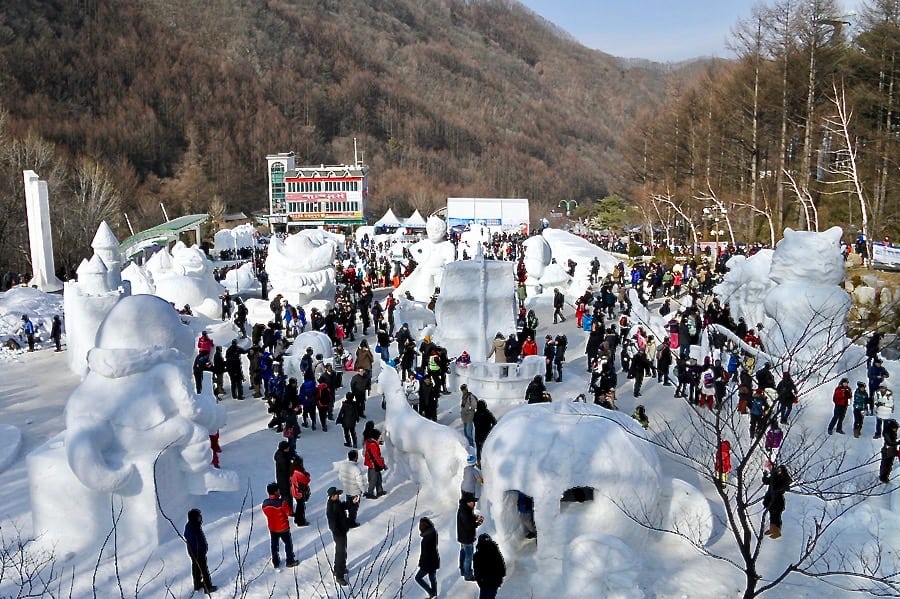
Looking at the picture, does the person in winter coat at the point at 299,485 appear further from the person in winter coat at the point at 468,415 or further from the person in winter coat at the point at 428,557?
the person in winter coat at the point at 468,415

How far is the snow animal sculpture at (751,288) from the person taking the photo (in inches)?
607

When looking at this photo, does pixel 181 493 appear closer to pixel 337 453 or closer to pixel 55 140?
pixel 337 453

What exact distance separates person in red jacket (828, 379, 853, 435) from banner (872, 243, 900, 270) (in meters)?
10.0

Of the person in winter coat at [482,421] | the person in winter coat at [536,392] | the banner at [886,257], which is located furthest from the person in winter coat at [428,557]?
the banner at [886,257]

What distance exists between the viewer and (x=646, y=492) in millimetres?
7062

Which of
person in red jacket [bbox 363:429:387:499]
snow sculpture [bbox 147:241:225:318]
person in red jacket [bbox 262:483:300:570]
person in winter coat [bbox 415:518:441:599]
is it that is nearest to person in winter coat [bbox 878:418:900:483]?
person in winter coat [bbox 415:518:441:599]

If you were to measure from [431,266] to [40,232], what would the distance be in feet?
42.2

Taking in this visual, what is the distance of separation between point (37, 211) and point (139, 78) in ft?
216

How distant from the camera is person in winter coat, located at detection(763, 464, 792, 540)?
6808 mm

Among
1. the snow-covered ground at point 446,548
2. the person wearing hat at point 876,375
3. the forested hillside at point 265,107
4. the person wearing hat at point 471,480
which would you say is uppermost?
the forested hillside at point 265,107

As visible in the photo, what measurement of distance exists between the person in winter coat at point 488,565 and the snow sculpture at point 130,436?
291 centimetres

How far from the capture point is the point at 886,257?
1892 centimetres

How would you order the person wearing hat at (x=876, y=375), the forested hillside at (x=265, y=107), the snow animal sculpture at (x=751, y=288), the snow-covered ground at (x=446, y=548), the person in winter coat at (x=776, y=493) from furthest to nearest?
the forested hillside at (x=265, y=107) < the snow animal sculpture at (x=751, y=288) < the person wearing hat at (x=876, y=375) < the person in winter coat at (x=776, y=493) < the snow-covered ground at (x=446, y=548)

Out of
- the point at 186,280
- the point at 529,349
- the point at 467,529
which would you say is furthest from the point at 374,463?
the point at 186,280
